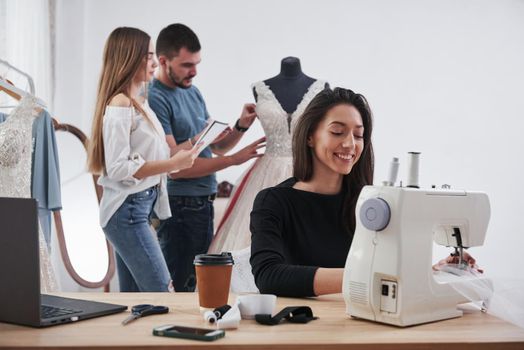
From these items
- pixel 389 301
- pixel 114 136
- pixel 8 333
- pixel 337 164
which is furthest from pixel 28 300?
pixel 114 136

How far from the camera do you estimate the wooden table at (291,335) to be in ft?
3.85

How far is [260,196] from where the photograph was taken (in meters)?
2.01

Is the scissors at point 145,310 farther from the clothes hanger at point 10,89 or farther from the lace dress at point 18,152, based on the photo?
the clothes hanger at point 10,89

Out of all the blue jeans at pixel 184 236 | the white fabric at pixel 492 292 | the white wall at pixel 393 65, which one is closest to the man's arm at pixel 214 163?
the blue jeans at pixel 184 236

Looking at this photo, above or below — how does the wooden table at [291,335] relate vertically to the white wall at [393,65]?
below

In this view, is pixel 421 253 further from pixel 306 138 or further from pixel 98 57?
pixel 98 57

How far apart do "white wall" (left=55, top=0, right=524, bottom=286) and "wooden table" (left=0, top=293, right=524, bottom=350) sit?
11.5ft

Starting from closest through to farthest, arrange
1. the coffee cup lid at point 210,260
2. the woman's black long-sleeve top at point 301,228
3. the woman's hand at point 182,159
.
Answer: the coffee cup lid at point 210,260
the woman's black long-sleeve top at point 301,228
the woman's hand at point 182,159

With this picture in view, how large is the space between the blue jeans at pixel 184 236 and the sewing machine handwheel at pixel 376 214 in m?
1.95

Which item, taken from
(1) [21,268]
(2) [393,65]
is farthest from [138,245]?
(2) [393,65]

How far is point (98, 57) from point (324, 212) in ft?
10.8

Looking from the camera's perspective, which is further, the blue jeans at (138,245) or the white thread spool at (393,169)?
the blue jeans at (138,245)

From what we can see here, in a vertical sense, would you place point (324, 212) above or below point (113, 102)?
below

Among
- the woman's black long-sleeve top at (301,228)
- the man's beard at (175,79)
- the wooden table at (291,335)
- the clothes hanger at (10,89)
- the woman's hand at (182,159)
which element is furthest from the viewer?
the man's beard at (175,79)
